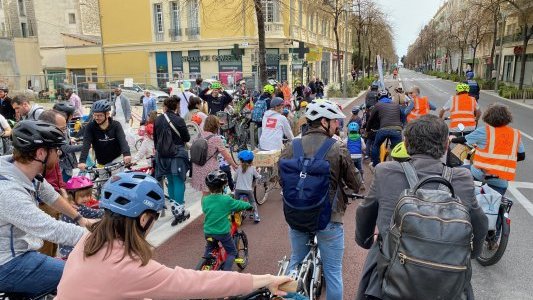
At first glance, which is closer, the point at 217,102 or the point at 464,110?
the point at 464,110

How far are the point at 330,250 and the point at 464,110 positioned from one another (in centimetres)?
607

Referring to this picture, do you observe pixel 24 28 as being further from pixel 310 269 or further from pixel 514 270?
pixel 514 270

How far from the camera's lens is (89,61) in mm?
39719

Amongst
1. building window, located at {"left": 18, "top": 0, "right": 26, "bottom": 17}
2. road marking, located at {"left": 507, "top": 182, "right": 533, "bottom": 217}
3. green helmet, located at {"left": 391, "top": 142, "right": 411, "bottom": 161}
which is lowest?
road marking, located at {"left": 507, "top": 182, "right": 533, "bottom": 217}

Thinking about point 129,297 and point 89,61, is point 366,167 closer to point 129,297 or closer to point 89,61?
point 129,297

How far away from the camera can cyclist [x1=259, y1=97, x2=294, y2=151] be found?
762 cm

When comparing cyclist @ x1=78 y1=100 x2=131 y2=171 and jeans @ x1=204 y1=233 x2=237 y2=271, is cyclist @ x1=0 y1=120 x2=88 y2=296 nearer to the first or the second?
jeans @ x1=204 y1=233 x2=237 y2=271

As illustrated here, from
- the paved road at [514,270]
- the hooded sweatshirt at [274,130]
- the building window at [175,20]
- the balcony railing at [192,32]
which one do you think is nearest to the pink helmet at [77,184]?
the hooded sweatshirt at [274,130]

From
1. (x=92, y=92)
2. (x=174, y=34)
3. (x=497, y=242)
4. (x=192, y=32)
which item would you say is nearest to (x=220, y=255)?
(x=497, y=242)

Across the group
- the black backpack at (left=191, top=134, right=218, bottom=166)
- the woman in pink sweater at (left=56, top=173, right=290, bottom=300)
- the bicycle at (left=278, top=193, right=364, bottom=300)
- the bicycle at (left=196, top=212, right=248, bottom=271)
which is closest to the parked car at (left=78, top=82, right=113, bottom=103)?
the black backpack at (left=191, top=134, right=218, bottom=166)

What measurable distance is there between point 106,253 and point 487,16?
134ft

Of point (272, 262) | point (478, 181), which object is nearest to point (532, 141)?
point (478, 181)

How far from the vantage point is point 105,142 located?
18.9 ft

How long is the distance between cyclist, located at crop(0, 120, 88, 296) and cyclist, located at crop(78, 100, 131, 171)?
2820 mm
